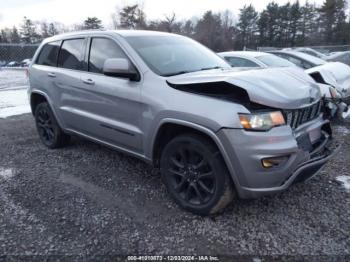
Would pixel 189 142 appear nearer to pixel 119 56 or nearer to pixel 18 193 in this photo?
pixel 119 56

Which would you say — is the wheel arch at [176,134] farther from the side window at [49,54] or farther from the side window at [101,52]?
the side window at [49,54]

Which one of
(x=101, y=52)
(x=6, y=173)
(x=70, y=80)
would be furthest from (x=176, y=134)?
(x=6, y=173)

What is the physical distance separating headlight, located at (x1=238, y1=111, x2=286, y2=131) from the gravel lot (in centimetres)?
100

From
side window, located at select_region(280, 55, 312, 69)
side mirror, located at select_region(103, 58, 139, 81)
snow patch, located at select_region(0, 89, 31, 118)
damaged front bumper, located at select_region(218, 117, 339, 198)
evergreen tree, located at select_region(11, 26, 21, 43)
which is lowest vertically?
snow patch, located at select_region(0, 89, 31, 118)

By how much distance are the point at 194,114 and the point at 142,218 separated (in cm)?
117

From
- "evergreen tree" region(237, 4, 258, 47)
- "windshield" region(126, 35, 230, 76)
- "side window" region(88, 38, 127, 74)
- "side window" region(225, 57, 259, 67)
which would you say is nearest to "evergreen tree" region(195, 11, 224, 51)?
"evergreen tree" region(237, 4, 258, 47)

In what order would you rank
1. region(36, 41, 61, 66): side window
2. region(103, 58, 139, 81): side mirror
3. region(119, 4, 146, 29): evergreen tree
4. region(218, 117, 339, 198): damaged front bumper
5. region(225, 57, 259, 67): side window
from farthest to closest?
1. region(119, 4, 146, 29): evergreen tree
2. region(225, 57, 259, 67): side window
3. region(36, 41, 61, 66): side window
4. region(103, 58, 139, 81): side mirror
5. region(218, 117, 339, 198): damaged front bumper

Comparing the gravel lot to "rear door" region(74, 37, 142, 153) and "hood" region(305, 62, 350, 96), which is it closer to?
"rear door" region(74, 37, 142, 153)

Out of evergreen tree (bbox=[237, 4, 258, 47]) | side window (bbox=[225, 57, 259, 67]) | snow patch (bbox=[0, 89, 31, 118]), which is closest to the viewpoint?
side window (bbox=[225, 57, 259, 67])

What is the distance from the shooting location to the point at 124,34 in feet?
12.1

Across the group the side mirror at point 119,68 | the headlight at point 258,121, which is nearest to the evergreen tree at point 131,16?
the side mirror at point 119,68

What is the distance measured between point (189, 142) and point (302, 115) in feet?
3.54

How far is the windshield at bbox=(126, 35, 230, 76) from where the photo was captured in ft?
11.0

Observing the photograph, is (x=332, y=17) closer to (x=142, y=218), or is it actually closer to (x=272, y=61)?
(x=272, y=61)
